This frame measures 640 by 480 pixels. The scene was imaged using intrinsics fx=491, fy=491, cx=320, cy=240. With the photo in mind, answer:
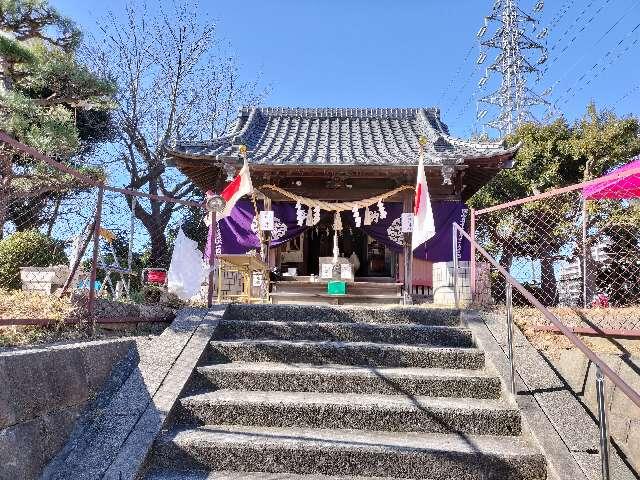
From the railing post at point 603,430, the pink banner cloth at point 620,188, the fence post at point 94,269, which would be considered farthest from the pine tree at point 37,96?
the railing post at point 603,430

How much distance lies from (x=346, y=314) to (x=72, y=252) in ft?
23.4

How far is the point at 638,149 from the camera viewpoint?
1282 cm

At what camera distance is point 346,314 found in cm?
510

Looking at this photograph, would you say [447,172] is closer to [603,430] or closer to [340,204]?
[340,204]

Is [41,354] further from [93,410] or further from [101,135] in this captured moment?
[101,135]

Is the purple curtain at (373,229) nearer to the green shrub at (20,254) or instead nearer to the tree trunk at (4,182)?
the green shrub at (20,254)

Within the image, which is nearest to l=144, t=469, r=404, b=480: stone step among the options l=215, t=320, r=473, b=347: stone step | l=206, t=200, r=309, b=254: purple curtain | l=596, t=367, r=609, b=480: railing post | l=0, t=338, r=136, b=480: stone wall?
l=0, t=338, r=136, b=480: stone wall

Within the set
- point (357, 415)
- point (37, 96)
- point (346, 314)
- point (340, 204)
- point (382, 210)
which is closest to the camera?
point (357, 415)

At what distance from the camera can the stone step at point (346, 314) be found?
200 inches

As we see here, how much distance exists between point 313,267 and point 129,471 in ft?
31.0

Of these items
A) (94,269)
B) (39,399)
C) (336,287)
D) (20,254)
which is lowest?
(39,399)

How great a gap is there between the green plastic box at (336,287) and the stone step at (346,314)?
15.1 ft

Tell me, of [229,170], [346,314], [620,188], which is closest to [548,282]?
[620,188]

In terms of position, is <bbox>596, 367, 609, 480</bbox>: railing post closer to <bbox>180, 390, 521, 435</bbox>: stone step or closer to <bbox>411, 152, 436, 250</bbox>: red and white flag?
<bbox>180, 390, 521, 435</bbox>: stone step
